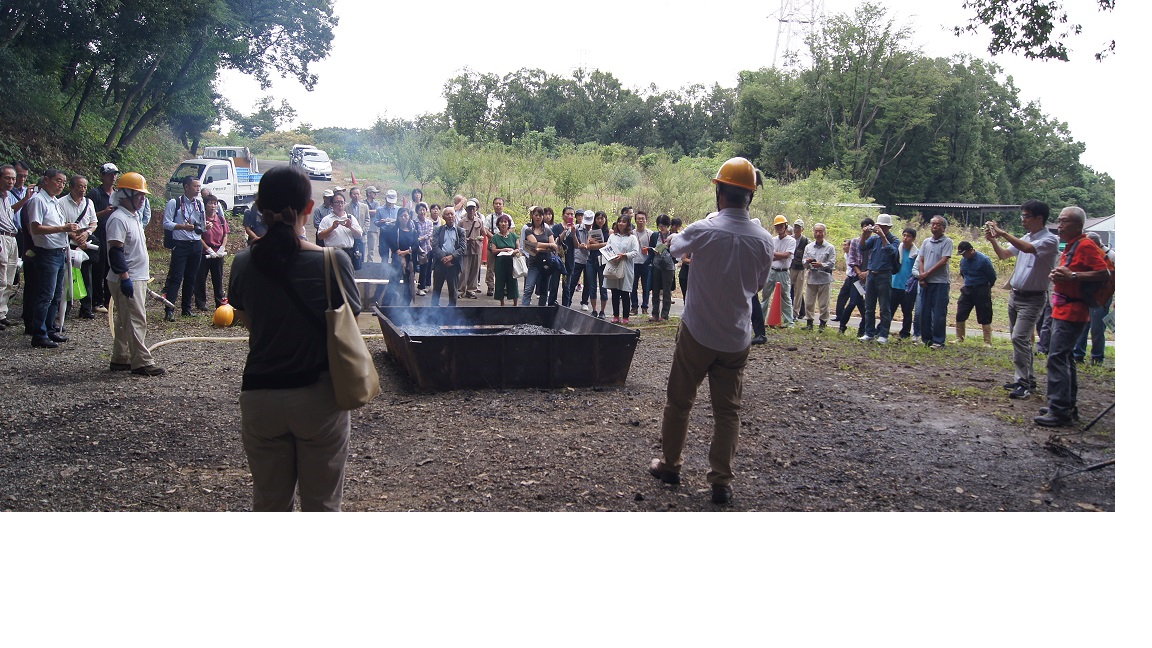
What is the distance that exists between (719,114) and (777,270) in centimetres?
172

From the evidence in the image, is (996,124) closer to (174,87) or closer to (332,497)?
(332,497)

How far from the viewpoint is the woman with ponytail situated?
231 cm

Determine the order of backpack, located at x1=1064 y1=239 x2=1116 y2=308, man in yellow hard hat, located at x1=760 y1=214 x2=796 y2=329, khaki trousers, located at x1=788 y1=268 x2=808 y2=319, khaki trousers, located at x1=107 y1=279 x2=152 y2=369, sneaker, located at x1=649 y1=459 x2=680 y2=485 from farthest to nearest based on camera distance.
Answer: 1. khaki trousers, located at x1=788 y1=268 x2=808 y2=319
2. man in yellow hard hat, located at x1=760 y1=214 x2=796 y2=329
3. khaki trousers, located at x1=107 y1=279 x2=152 y2=369
4. backpack, located at x1=1064 y1=239 x2=1116 y2=308
5. sneaker, located at x1=649 y1=459 x2=680 y2=485

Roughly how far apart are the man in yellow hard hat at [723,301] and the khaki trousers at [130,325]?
3.69 meters

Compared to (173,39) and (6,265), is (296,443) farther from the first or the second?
(173,39)

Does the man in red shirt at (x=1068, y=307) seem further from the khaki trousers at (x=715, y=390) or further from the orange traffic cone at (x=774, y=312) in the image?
the orange traffic cone at (x=774, y=312)

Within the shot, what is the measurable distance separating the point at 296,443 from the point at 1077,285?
178 inches

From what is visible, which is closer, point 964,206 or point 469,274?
point 964,206

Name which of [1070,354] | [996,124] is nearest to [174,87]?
[996,124]

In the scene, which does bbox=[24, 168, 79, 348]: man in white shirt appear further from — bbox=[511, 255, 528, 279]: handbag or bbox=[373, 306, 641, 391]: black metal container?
bbox=[511, 255, 528, 279]: handbag

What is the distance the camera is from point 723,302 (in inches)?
132

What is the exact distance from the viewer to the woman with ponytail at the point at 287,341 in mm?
2307

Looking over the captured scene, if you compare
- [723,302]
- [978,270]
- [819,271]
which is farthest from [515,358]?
[978,270]

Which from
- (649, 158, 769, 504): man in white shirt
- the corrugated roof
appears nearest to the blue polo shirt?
the corrugated roof
